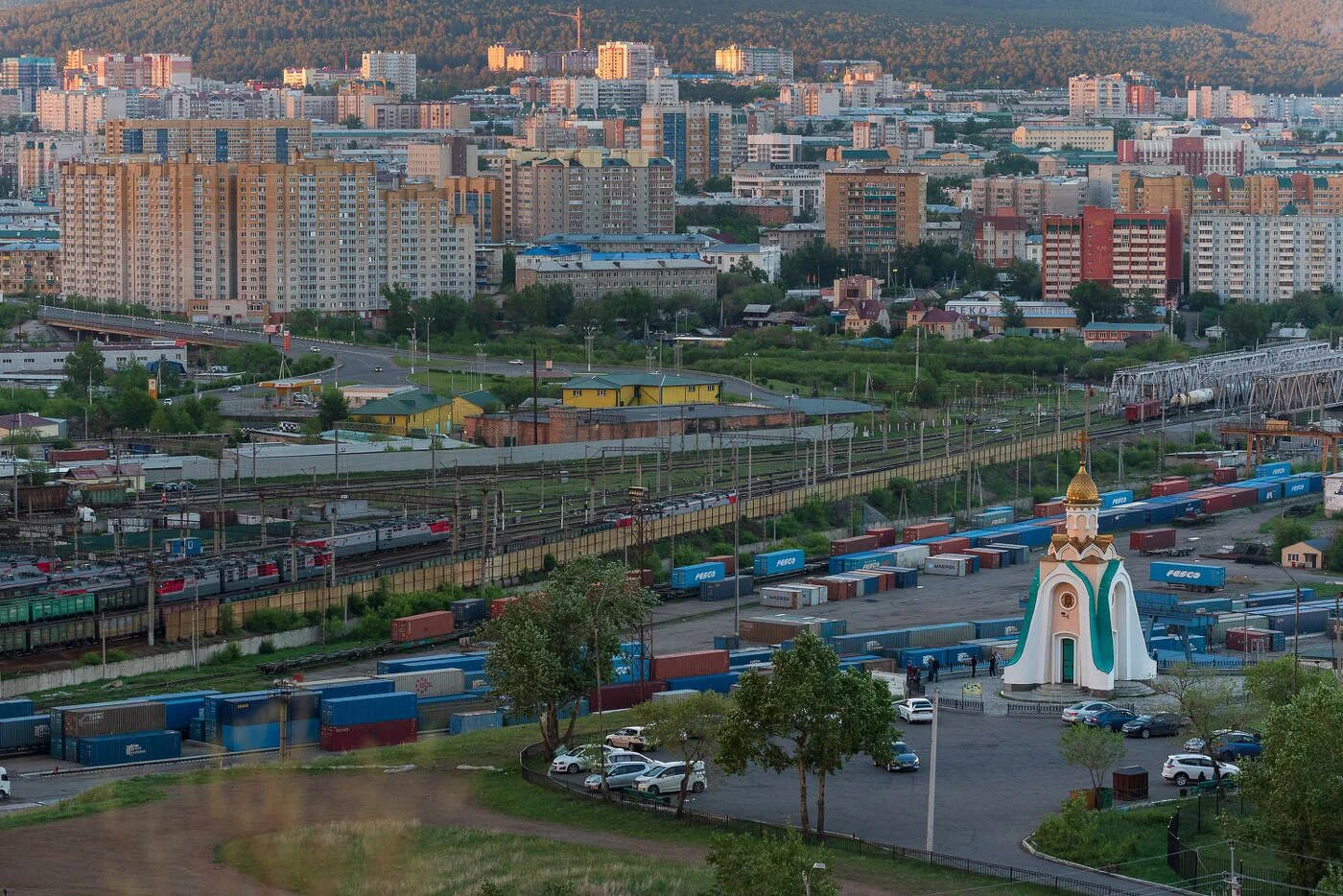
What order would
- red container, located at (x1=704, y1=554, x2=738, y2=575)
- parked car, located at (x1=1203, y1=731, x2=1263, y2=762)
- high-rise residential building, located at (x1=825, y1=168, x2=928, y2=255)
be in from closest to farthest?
1. parked car, located at (x1=1203, y1=731, x2=1263, y2=762)
2. red container, located at (x1=704, y1=554, x2=738, y2=575)
3. high-rise residential building, located at (x1=825, y1=168, x2=928, y2=255)

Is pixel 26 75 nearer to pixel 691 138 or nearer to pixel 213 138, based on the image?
pixel 691 138

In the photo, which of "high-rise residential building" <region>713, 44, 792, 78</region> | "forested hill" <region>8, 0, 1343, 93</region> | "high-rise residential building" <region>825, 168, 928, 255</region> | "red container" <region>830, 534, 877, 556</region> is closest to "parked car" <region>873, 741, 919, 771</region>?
"red container" <region>830, 534, 877, 556</region>

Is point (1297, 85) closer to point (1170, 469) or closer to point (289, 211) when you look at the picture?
point (289, 211)

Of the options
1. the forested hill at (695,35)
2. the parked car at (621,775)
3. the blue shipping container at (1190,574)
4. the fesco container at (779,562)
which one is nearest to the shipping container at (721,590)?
the fesco container at (779,562)

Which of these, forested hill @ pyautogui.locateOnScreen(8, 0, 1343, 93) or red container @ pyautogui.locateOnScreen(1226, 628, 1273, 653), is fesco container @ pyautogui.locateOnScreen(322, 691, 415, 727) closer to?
red container @ pyautogui.locateOnScreen(1226, 628, 1273, 653)

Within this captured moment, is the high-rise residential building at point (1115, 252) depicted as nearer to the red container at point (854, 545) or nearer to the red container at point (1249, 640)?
the red container at point (854, 545)

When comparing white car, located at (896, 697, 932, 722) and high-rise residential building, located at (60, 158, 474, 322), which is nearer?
white car, located at (896, 697, 932, 722)

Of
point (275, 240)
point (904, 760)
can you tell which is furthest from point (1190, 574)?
point (275, 240)

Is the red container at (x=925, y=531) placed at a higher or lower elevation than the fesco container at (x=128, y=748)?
lower
